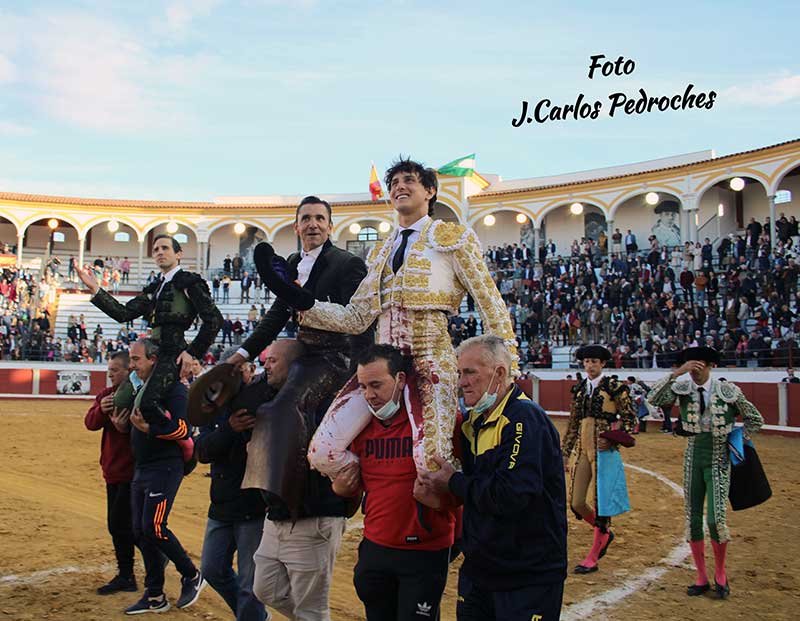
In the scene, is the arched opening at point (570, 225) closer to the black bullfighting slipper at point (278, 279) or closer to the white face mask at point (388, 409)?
the black bullfighting slipper at point (278, 279)

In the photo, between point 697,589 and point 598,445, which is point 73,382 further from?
point 697,589

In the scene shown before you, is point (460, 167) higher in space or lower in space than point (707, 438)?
higher

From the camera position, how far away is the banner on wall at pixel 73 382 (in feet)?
77.6

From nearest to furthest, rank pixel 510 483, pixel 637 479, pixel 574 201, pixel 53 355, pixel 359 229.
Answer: pixel 510 483, pixel 637 479, pixel 53 355, pixel 574 201, pixel 359 229

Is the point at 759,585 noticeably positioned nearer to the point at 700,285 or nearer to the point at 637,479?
the point at 637,479

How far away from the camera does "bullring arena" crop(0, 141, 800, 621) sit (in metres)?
4.92

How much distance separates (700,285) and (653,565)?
1536cm

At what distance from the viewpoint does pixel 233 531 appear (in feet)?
12.7

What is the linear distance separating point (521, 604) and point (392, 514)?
0.55m

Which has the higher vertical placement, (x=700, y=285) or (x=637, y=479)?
(x=700, y=285)

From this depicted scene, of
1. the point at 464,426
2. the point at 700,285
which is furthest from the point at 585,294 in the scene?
the point at 464,426

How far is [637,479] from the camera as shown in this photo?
32.3ft

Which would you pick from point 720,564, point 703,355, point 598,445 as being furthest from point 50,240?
point 720,564

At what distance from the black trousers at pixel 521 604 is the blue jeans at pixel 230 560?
1569mm
